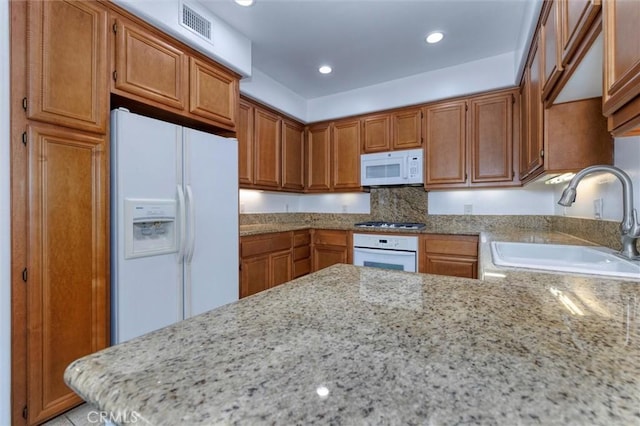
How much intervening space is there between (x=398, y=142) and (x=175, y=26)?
7.76 ft

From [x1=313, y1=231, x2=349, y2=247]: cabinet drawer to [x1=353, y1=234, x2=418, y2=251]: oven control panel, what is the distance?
0.14 metres

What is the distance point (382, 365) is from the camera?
415 millimetres

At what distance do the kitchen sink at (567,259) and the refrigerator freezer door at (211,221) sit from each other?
5.88 feet

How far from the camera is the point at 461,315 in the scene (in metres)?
0.60

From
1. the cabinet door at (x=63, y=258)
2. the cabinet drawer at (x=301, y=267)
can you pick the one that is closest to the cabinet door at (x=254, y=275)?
the cabinet drawer at (x=301, y=267)

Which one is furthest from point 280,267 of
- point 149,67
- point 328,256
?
point 149,67

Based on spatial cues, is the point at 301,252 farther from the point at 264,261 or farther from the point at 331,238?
the point at 264,261

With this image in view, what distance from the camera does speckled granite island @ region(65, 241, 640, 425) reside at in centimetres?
32

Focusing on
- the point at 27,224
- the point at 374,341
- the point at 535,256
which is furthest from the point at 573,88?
the point at 27,224

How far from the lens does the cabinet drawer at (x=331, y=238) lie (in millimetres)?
3270

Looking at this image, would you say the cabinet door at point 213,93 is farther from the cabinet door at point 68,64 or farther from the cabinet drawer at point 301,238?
the cabinet drawer at point 301,238

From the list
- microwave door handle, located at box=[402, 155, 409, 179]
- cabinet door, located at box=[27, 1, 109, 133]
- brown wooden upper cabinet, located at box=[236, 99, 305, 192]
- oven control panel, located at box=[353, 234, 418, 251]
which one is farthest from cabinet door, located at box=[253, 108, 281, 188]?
cabinet door, located at box=[27, 1, 109, 133]

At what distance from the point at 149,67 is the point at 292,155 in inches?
→ 78.1

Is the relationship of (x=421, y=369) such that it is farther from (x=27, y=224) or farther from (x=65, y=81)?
(x=65, y=81)
